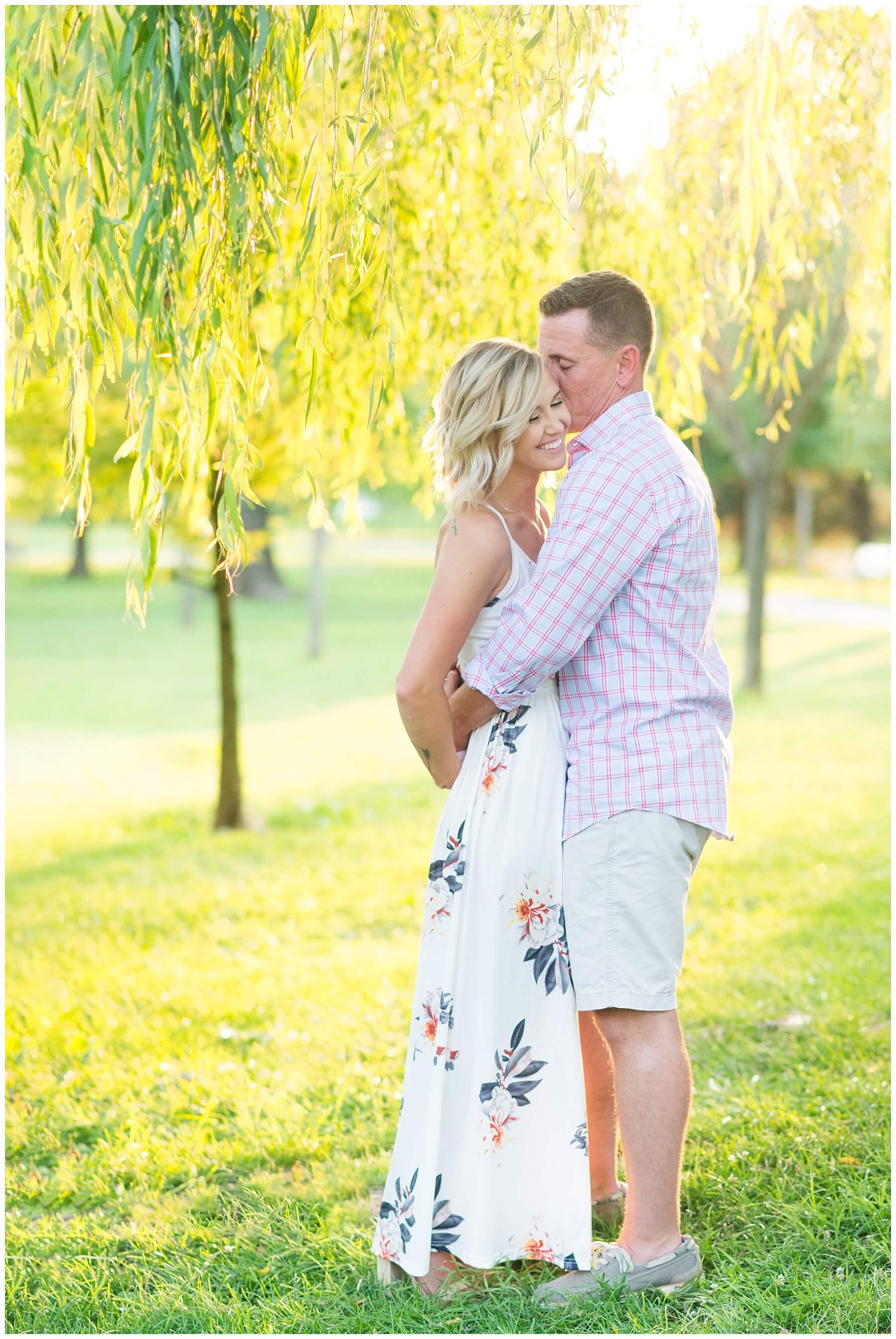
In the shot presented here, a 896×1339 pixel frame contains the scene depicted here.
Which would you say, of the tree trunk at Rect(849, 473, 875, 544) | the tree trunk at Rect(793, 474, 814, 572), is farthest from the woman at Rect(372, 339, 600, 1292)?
the tree trunk at Rect(849, 473, 875, 544)

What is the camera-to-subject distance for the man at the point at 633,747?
2.76 m

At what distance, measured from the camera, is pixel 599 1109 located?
10.4ft

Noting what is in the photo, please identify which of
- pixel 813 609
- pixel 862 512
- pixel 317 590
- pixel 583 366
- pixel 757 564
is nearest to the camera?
pixel 583 366

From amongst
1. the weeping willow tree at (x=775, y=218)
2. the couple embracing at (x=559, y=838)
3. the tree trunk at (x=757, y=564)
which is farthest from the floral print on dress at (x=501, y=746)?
the tree trunk at (x=757, y=564)

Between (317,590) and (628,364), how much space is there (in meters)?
15.9

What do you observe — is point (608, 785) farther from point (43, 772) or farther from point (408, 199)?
point (43, 772)

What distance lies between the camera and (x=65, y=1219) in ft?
11.3

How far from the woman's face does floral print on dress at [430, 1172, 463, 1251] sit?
1.66 meters

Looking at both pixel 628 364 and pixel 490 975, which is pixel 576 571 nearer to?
pixel 628 364

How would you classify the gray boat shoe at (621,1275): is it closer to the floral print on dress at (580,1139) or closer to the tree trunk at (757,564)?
the floral print on dress at (580,1139)

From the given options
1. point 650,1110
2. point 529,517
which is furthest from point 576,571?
point 650,1110

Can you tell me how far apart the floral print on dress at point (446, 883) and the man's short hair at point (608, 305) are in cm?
119

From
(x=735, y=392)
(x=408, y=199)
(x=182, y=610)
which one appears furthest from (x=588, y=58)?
(x=182, y=610)

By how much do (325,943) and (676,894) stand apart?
348cm
